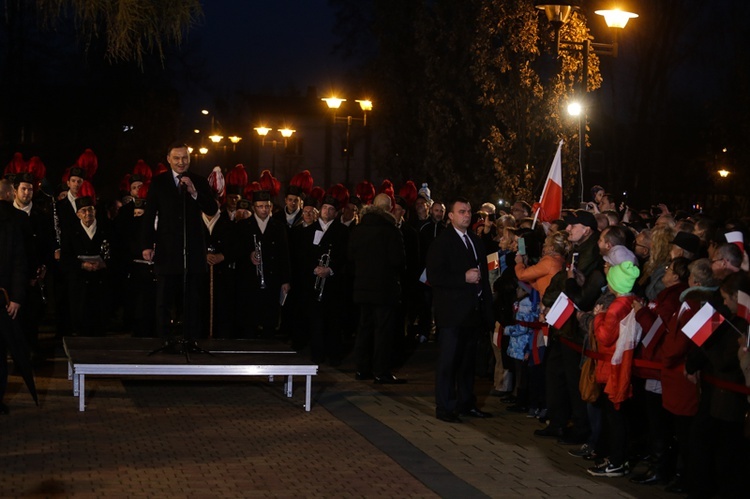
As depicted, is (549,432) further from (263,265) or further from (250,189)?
(250,189)

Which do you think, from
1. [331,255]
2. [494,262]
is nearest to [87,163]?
[331,255]

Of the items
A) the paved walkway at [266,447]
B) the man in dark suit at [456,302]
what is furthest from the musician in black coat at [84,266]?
the man in dark suit at [456,302]

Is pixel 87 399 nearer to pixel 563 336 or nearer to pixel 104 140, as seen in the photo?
pixel 563 336

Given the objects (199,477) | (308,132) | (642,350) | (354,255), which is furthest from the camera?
(308,132)

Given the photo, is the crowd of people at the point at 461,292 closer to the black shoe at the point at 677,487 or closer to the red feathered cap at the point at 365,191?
the black shoe at the point at 677,487

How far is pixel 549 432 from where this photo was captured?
38.2 ft

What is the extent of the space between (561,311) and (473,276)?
1453mm

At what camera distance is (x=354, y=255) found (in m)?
15.2

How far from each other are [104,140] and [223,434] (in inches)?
2322

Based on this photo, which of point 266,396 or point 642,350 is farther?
point 266,396

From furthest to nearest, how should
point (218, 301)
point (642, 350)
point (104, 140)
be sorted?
point (104, 140) < point (218, 301) < point (642, 350)

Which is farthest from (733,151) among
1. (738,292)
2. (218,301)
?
(738,292)

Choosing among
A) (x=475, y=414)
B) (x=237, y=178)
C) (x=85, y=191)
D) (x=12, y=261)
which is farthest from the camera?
(x=237, y=178)

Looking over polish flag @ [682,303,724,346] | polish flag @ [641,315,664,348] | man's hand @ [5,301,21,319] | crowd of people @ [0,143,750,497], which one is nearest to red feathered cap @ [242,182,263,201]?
crowd of people @ [0,143,750,497]
